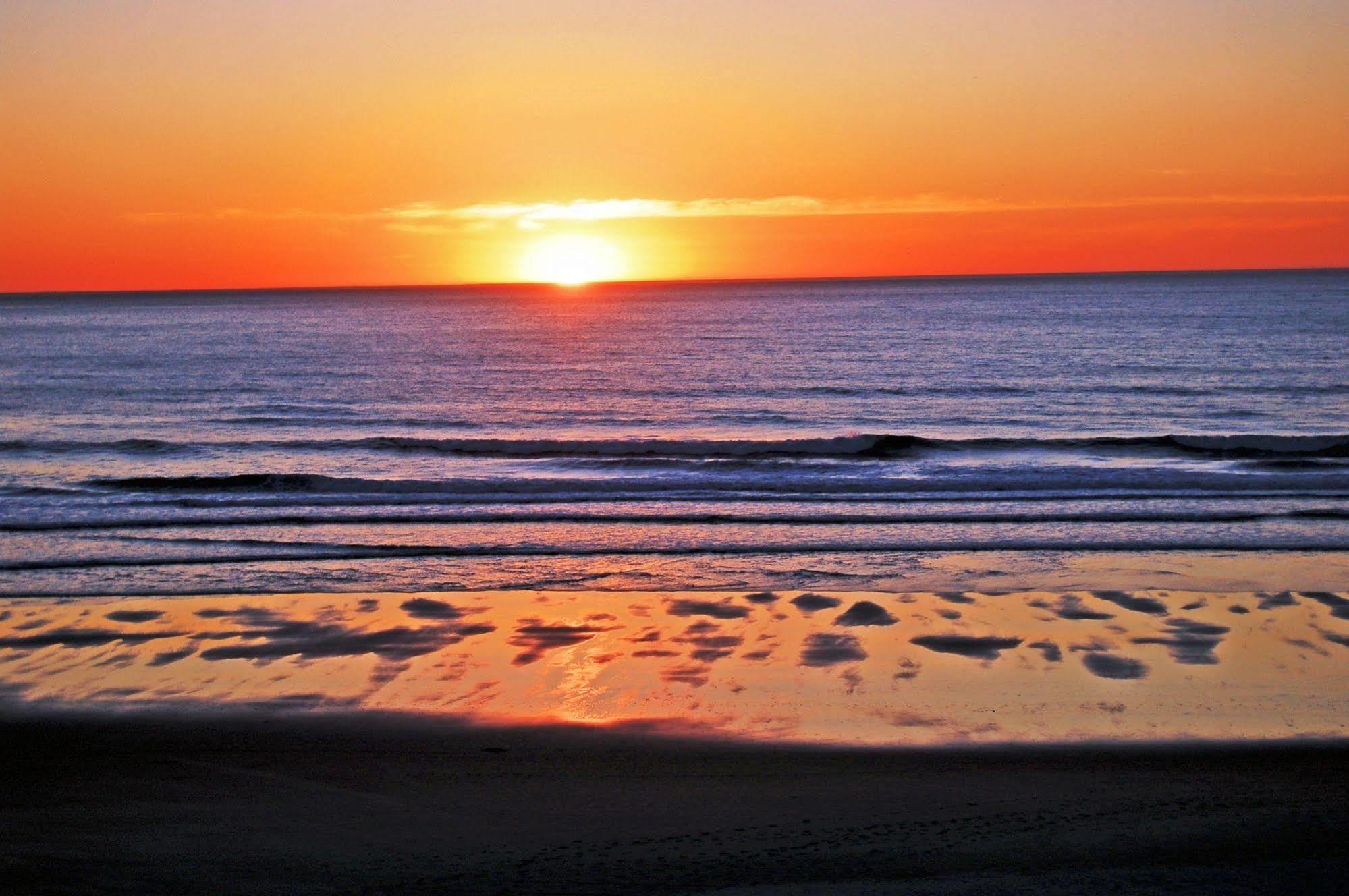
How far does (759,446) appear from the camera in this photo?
97.2 ft

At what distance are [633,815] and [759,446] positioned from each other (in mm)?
22403

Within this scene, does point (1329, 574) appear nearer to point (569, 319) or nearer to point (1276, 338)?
point (1276, 338)

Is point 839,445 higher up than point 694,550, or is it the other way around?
point 694,550

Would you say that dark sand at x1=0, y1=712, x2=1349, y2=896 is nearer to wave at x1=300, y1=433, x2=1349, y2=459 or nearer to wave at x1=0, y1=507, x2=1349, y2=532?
wave at x1=0, y1=507, x2=1349, y2=532

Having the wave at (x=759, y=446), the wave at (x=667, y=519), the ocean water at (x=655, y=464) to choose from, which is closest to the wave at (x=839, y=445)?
the wave at (x=759, y=446)

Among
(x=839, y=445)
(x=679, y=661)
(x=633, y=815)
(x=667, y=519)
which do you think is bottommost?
(x=839, y=445)

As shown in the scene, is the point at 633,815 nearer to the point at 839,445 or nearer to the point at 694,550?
the point at 694,550

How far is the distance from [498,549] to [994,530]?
8.29 metres

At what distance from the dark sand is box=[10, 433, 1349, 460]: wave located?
19.0 metres

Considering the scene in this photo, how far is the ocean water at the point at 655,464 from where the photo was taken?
53.8ft

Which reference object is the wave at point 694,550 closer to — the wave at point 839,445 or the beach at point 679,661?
the beach at point 679,661

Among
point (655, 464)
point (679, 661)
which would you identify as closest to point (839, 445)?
point (655, 464)

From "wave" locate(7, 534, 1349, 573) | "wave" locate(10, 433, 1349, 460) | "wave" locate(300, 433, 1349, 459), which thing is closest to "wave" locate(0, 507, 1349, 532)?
"wave" locate(7, 534, 1349, 573)

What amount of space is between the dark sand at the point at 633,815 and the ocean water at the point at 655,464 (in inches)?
228
